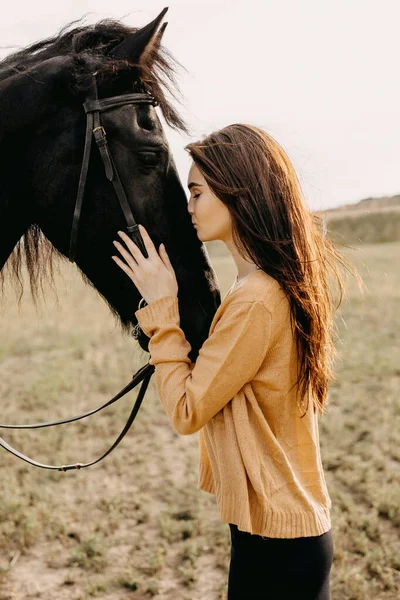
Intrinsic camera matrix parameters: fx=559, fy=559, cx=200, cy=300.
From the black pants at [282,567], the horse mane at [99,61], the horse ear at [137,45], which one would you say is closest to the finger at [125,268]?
the horse mane at [99,61]

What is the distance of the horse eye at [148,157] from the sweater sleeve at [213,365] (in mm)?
555

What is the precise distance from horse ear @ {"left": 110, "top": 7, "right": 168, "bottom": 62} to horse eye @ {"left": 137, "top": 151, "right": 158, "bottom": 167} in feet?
1.05

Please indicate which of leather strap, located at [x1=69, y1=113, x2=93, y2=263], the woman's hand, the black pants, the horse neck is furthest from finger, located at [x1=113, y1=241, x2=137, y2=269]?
the black pants

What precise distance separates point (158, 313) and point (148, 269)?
161 mm

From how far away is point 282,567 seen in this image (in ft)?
5.41

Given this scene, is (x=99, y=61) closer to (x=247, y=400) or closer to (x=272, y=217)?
(x=272, y=217)

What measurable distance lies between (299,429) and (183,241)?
72 cm

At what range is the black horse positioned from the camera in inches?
71.4

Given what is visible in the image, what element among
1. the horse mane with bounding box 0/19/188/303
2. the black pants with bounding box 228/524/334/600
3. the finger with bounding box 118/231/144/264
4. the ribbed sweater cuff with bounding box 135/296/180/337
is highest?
the horse mane with bounding box 0/19/188/303

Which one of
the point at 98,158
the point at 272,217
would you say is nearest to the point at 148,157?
the point at 98,158

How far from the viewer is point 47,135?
1839mm

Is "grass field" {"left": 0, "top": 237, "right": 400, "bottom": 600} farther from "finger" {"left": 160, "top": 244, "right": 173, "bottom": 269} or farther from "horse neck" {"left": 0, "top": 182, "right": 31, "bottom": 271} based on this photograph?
"finger" {"left": 160, "top": 244, "right": 173, "bottom": 269}


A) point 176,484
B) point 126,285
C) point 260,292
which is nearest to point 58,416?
point 176,484

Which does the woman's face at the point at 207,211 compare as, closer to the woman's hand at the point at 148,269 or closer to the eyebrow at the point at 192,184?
the eyebrow at the point at 192,184
